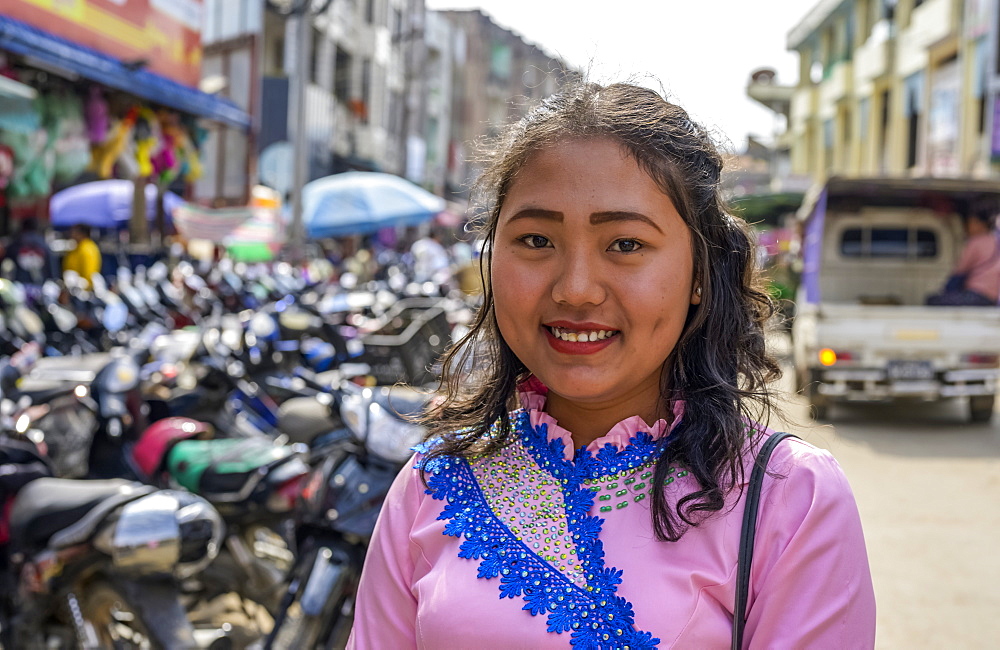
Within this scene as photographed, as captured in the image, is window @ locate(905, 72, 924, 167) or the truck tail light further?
window @ locate(905, 72, 924, 167)

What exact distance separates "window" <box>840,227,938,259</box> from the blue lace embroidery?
1036 cm

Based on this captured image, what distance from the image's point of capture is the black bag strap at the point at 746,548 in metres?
1.23

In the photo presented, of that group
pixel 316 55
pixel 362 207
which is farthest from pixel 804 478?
pixel 316 55

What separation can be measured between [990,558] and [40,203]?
14347mm

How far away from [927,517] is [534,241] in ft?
16.7

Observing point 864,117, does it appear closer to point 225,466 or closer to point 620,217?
point 225,466

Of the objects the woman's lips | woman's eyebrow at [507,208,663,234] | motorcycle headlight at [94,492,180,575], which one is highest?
woman's eyebrow at [507,208,663,234]

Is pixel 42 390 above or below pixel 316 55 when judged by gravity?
below

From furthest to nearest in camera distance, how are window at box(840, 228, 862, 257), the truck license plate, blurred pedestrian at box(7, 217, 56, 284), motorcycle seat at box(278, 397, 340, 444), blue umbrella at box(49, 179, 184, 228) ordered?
blue umbrella at box(49, 179, 184, 228) < window at box(840, 228, 862, 257) < blurred pedestrian at box(7, 217, 56, 284) < the truck license plate < motorcycle seat at box(278, 397, 340, 444)

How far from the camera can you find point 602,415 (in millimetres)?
1503

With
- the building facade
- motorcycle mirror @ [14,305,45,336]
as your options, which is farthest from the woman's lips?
the building facade

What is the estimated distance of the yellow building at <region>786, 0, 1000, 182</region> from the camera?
1847 cm

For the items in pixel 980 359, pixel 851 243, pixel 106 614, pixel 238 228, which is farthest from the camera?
pixel 238 228

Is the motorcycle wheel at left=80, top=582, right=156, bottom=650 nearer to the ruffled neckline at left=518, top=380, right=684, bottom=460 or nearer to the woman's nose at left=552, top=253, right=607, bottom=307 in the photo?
the ruffled neckline at left=518, top=380, right=684, bottom=460
